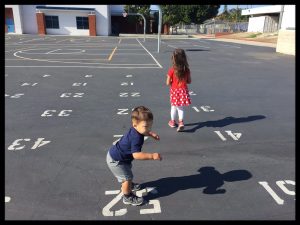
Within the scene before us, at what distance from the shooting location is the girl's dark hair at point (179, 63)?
493cm

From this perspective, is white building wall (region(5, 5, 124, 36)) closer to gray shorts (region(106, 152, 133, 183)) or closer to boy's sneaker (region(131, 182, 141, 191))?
boy's sneaker (region(131, 182, 141, 191))

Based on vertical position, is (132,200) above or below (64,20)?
below

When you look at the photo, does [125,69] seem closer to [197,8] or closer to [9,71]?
[9,71]

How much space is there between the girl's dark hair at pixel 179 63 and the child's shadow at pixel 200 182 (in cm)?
191

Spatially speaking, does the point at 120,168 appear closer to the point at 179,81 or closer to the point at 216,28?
the point at 179,81

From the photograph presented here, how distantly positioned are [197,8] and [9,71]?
48.2 meters

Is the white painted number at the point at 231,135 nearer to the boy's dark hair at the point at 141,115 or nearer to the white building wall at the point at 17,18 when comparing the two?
the boy's dark hair at the point at 141,115

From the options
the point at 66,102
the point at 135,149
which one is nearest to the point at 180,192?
the point at 135,149

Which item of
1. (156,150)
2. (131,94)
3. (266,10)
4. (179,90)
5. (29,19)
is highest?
(266,10)

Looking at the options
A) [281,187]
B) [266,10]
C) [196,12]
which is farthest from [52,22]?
[281,187]

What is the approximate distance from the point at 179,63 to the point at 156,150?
1.65 metres

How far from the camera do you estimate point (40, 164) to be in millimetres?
4098

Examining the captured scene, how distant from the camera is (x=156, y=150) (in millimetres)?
4664

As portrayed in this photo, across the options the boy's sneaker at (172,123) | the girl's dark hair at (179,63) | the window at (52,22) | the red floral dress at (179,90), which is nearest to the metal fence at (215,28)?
the window at (52,22)
